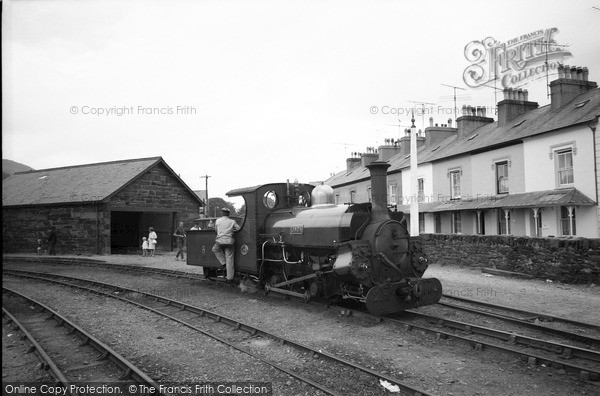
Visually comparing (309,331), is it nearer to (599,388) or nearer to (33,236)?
(599,388)

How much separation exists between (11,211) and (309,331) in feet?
79.2

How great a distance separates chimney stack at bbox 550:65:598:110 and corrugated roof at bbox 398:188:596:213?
3.96 metres

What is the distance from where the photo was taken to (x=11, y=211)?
24.4m

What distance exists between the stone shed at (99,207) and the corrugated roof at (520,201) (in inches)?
565

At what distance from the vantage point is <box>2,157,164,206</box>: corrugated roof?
22672 millimetres

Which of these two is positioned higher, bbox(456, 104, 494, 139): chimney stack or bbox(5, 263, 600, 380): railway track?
bbox(456, 104, 494, 139): chimney stack

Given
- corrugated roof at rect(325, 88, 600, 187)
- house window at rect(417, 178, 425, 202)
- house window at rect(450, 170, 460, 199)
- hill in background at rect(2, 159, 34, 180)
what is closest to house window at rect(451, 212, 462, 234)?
house window at rect(450, 170, 460, 199)

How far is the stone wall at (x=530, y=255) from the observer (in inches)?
414

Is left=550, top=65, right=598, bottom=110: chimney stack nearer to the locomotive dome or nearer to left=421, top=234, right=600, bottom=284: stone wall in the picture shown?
left=421, top=234, right=600, bottom=284: stone wall

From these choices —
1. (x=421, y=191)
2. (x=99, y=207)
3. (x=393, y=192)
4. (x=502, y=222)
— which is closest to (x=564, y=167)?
(x=502, y=222)

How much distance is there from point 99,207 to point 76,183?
426 cm

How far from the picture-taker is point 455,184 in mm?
20547

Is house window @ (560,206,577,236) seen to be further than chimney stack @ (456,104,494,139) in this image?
No

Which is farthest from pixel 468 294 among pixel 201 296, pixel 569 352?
pixel 201 296
